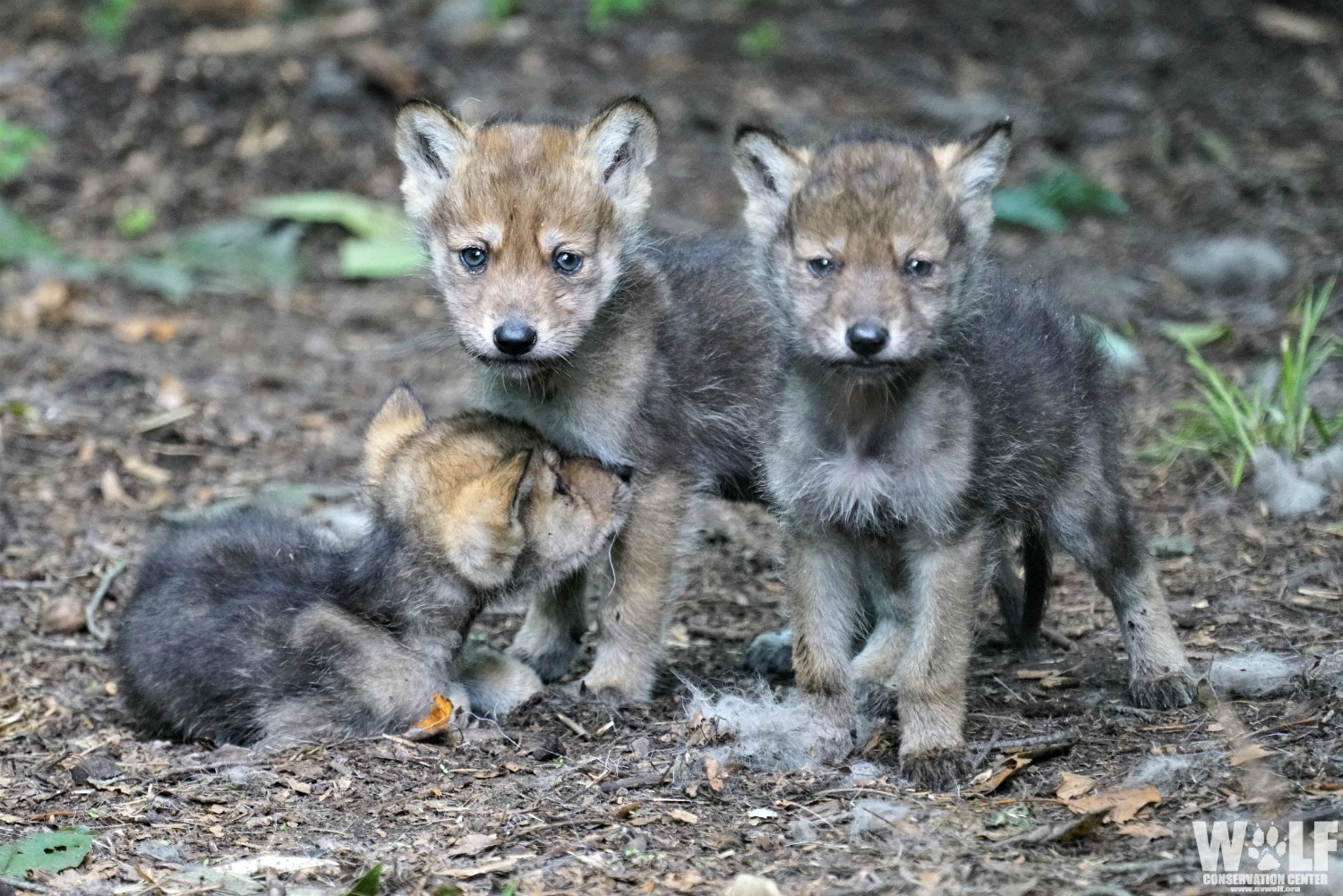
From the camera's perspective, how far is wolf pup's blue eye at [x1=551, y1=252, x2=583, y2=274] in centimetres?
608

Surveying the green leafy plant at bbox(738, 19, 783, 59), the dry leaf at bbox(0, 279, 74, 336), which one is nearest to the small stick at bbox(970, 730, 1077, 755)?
the dry leaf at bbox(0, 279, 74, 336)

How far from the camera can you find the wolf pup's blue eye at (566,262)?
6.08 metres

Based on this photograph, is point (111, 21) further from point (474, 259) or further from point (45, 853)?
point (45, 853)

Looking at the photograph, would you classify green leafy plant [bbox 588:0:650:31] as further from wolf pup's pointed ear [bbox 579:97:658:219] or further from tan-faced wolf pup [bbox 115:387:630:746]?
tan-faced wolf pup [bbox 115:387:630:746]

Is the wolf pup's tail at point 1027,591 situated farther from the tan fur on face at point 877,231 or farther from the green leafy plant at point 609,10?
the green leafy plant at point 609,10

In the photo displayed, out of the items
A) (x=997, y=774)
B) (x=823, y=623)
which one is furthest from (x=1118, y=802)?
(x=823, y=623)

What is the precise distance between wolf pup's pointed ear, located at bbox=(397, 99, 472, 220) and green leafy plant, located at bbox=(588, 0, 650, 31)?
8.07m

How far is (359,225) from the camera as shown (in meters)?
11.5

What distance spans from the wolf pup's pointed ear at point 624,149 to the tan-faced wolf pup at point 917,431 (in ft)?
3.79

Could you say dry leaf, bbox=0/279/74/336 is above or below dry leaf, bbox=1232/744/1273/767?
above

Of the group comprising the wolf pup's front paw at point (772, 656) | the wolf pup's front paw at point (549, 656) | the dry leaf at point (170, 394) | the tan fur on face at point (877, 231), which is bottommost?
the wolf pup's front paw at point (549, 656)

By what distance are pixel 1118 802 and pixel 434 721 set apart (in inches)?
100

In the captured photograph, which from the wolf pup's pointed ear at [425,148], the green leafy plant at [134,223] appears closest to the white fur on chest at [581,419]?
the wolf pup's pointed ear at [425,148]

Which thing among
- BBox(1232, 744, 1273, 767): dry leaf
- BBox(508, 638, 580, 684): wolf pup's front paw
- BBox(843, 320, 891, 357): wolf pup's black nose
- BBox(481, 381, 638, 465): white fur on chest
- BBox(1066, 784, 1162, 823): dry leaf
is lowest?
BBox(508, 638, 580, 684): wolf pup's front paw
